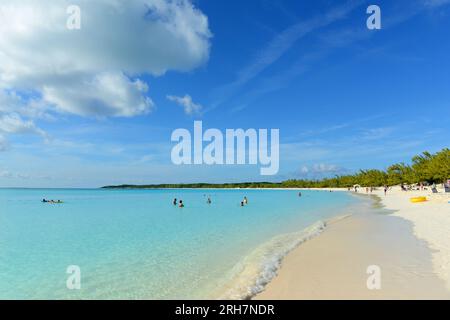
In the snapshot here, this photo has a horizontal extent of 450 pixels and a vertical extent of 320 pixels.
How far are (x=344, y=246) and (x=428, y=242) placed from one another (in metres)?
3.60

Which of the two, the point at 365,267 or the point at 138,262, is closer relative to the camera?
the point at 365,267

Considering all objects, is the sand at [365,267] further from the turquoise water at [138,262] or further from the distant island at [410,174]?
the distant island at [410,174]

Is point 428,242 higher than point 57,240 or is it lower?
higher

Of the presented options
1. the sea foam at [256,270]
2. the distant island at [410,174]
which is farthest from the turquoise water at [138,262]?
the distant island at [410,174]

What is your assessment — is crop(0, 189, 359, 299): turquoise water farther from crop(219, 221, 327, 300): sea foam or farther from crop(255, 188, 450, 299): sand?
crop(255, 188, 450, 299): sand

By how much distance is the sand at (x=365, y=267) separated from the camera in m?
7.35

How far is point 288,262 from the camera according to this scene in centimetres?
1091

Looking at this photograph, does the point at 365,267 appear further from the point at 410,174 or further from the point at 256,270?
the point at 410,174

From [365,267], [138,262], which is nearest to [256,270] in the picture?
[365,267]

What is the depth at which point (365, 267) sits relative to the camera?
9555 millimetres

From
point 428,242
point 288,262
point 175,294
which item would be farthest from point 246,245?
point 428,242

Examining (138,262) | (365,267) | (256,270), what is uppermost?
(365,267)
